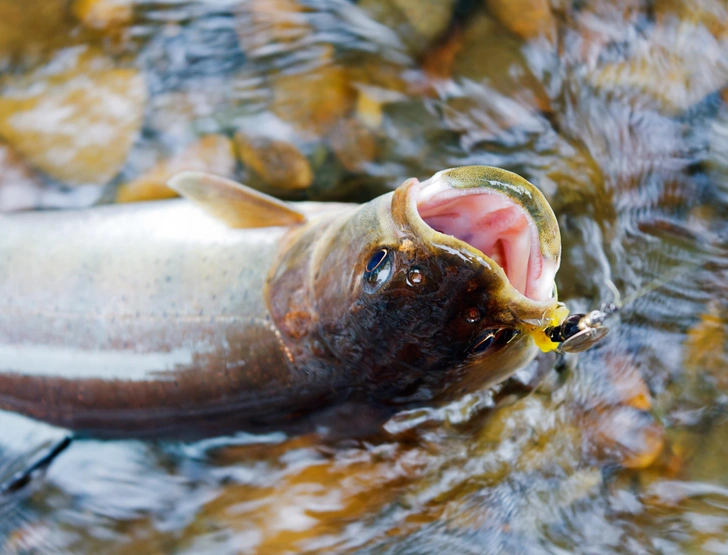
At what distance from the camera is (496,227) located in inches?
91.7

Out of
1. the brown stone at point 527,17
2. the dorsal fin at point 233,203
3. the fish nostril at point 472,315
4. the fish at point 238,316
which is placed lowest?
the fish at point 238,316

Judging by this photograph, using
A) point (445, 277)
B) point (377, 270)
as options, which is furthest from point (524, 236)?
point (377, 270)

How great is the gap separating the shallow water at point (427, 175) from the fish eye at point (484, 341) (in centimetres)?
118

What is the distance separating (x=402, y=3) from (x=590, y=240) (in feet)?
6.54

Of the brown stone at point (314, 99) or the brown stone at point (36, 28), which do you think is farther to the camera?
the brown stone at point (36, 28)

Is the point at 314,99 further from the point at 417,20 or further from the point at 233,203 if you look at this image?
the point at 233,203

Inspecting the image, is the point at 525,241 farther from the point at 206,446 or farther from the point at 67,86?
the point at 67,86

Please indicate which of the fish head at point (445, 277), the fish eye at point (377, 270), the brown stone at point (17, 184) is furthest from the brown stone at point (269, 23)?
the fish eye at point (377, 270)

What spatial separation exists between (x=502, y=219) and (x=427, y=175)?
193 centimetres

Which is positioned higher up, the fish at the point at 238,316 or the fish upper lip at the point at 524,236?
the fish upper lip at the point at 524,236

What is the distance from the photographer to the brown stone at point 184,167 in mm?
4301

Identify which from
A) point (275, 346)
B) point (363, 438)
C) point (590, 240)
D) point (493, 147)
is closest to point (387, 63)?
point (493, 147)

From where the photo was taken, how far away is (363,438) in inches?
148

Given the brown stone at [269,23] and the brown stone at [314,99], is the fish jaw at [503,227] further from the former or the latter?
the brown stone at [269,23]
